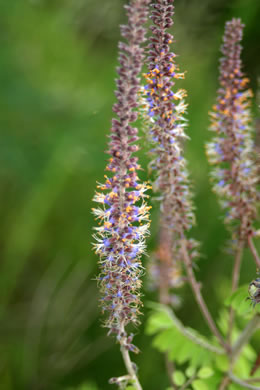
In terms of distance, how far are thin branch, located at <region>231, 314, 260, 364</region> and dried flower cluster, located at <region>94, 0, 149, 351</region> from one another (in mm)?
938

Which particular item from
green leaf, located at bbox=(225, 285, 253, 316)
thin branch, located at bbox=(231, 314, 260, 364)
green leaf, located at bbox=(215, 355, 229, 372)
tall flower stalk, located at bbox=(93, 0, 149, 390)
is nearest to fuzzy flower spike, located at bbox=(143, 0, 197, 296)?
tall flower stalk, located at bbox=(93, 0, 149, 390)

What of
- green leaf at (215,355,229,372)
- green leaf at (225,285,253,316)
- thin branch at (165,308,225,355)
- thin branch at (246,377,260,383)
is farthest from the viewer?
thin branch at (165,308,225,355)

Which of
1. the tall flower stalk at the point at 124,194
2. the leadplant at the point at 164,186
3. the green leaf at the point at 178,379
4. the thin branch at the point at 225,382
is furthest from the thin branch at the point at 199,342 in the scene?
the tall flower stalk at the point at 124,194

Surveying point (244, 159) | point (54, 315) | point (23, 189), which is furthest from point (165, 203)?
point (23, 189)

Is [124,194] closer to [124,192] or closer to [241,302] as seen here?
[124,192]

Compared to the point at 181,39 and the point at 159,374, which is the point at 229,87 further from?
the point at 159,374

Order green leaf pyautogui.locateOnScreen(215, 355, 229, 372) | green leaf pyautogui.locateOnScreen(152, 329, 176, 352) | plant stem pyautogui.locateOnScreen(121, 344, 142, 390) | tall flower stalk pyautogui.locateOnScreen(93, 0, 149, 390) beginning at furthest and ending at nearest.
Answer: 1. green leaf pyautogui.locateOnScreen(152, 329, 176, 352)
2. green leaf pyautogui.locateOnScreen(215, 355, 229, 372)
3. plant stem pyautogui.locateOnScreen(121, 344, 142, 390)
4. tall flower stalk pyautogui.locateOnScreen(93, 0, 149, 390)

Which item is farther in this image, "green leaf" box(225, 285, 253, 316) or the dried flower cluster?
"green leaf" box(225, 285, 253, 316)

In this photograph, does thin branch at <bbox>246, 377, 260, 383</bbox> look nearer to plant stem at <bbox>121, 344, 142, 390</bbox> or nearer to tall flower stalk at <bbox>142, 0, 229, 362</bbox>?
tall flower stalk at <bbox>142, 0, 229, 362</bbox>

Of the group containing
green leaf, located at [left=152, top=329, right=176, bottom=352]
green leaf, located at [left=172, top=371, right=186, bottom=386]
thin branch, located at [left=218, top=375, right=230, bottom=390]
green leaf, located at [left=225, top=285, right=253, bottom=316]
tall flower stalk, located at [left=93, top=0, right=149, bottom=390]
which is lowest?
thin branch, located at [left=218, top=375, right=230, bottom=390]

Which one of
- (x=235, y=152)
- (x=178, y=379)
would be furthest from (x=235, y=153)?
(x=178, y=379)

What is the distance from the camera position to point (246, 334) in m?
2.35

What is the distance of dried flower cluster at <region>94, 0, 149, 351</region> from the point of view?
1256 mm

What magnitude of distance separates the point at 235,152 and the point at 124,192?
0.88 meters
